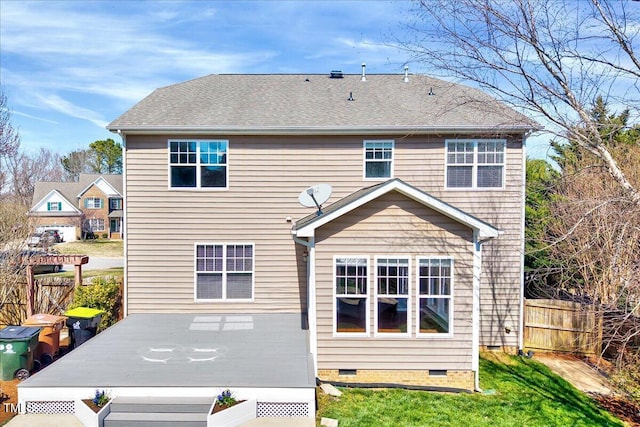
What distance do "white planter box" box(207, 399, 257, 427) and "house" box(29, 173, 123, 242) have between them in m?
37.1

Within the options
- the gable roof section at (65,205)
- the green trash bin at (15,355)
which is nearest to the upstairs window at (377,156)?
the green trash bin at (15,355)

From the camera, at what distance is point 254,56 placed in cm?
1578

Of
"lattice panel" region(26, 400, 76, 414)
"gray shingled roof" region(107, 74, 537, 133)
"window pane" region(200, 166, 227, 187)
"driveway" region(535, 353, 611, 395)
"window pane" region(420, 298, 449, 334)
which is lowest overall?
"driveway" region(535, 353, 611, 395)

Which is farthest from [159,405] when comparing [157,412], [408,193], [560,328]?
[560,328]

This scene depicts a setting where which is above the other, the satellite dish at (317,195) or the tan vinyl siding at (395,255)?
the satellite dish at (317,195)

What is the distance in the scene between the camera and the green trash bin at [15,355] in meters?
7.33

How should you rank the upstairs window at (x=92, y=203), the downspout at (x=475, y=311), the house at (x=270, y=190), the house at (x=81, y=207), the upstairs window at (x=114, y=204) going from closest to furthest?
the downspout at (x=475, y=311)
the house at (x=270, y=190)
the house at (x=81, y=207)
the upstairs window at (x=92, y=203)
the upstairs window at (x=114, y=204)

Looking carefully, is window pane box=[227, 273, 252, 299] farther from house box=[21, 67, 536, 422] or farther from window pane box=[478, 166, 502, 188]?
window pane box=[478, 166, 502, 188]

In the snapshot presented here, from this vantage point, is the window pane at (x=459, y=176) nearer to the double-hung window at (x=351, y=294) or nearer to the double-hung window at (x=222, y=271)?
the double-hung window at (x=351, y=294)

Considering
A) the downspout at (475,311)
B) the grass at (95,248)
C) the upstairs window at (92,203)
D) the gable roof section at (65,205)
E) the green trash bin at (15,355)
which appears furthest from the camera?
the upstairs window at (92,203)

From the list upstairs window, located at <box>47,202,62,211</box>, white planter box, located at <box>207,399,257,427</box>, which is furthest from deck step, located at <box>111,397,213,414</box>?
upstairs window, located at <box>47,202,62,211</box>

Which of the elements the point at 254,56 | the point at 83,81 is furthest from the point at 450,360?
the point at 83,81

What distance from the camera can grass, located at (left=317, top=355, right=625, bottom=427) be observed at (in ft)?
20.6

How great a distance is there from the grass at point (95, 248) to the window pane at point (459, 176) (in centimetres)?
2643
